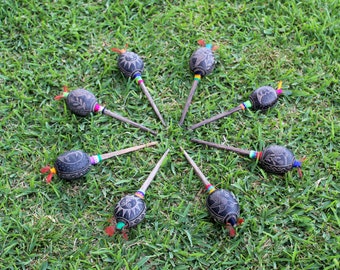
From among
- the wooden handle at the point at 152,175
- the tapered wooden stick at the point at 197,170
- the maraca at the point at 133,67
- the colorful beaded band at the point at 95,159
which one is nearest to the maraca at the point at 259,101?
the tapered wooden stick at the point at 197,170

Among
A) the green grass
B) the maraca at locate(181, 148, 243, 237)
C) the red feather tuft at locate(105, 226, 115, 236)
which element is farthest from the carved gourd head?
the red feather tuft at locate(105, 226, 115, 236)

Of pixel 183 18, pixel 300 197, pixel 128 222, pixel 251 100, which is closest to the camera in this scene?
pixel 128 222

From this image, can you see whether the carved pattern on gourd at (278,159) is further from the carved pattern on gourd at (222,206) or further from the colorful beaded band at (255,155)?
the carved pattern on gourd at (222,206)

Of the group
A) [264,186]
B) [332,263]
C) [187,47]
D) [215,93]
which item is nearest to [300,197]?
[264,186]

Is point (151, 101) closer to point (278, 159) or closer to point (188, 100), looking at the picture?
point (188, 100)

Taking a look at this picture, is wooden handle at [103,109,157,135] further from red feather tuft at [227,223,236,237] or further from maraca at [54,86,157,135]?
red feather tuft at [227,223,236,237]

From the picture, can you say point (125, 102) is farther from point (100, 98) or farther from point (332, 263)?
point (332, 263)
